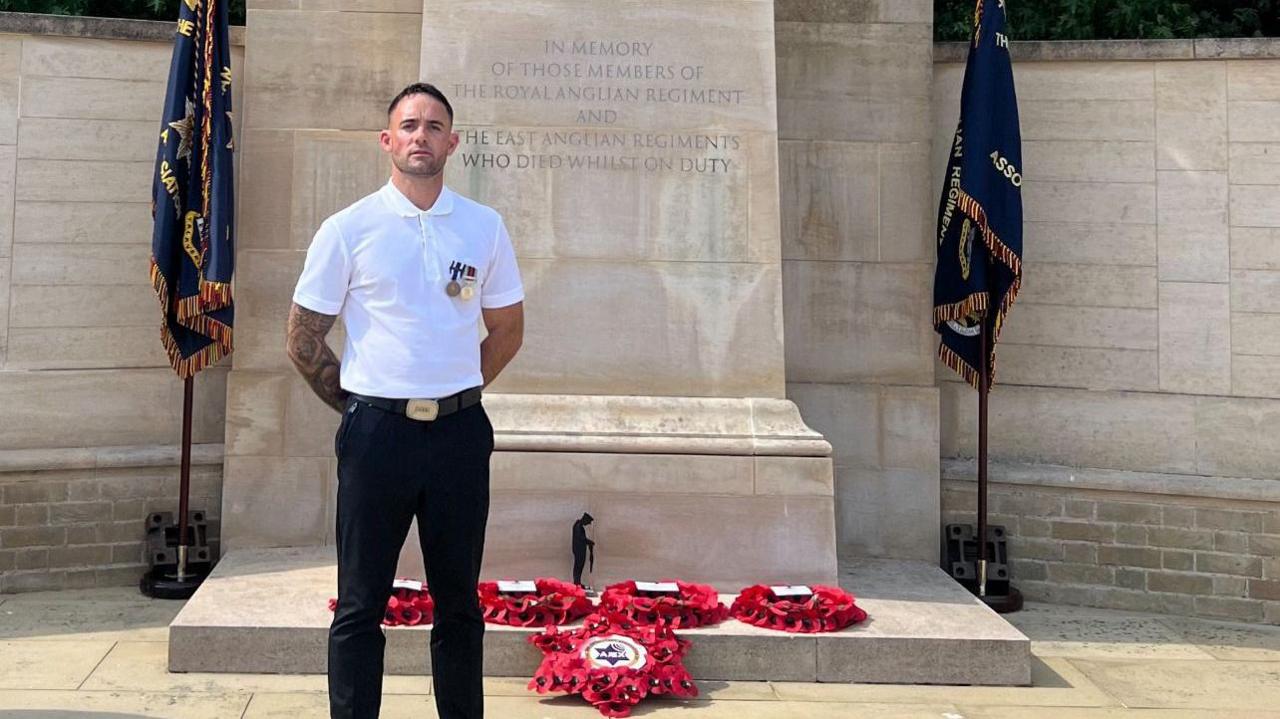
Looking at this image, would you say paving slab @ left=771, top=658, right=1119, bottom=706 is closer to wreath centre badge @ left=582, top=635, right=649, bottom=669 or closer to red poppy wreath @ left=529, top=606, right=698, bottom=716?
red poppy wreath @ left=529, top=606, right=698, bottom=716

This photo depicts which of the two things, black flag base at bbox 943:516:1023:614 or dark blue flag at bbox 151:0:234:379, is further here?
black flag base at bbox 943:516:1023:614

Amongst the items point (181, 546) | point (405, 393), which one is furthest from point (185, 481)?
point (405, 393)

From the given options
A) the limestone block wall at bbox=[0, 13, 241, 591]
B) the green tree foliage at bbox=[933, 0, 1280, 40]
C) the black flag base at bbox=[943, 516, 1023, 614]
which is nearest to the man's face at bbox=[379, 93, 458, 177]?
the limestone block wall at bbox=[0, 13, 241, 591]

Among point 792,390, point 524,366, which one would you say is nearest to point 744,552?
point 524,366

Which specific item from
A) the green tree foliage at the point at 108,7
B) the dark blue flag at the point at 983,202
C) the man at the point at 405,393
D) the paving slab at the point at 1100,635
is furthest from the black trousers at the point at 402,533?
the green tree foliage at the point at 108,7

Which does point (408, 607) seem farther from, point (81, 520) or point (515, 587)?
point (81, 520)

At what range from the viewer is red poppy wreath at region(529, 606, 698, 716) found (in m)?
4.64

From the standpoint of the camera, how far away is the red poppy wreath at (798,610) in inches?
204

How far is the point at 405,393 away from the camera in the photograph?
3266 millimetres

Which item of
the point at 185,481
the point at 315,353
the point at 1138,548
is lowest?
the point at 1138,548

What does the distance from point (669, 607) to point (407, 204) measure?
247 cm

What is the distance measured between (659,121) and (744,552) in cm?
232

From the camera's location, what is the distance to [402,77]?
24.9 ft

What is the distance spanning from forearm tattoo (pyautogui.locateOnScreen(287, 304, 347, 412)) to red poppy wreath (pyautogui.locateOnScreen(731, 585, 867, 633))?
249 centimetres
